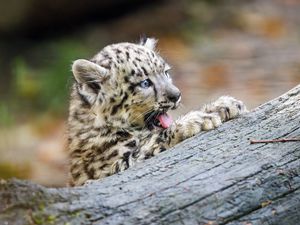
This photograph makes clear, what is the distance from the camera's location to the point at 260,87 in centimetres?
912

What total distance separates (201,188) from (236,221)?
19 cm

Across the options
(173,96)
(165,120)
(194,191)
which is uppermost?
(173,96)

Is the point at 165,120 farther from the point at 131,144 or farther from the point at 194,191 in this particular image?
the point at 194,191

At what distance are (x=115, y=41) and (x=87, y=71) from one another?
5.29 meters

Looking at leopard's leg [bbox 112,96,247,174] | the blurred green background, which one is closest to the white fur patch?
leopard's leg [bbox 112,96,247,174]

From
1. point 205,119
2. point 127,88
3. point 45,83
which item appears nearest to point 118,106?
point 127,88

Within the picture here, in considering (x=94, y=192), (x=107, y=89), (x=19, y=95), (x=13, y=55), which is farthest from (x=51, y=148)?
(x=94, y=192)

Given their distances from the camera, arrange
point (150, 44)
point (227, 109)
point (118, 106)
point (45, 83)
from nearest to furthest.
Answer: point (227, 109)
point (118, 106)
point (150, 44)
point (45, 83)

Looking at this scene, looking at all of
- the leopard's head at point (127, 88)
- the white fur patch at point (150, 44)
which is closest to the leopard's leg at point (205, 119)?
the leopard's head at point (127, 88)

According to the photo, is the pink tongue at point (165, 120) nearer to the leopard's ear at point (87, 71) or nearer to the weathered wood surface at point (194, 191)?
the leopard's ear at point (87, 71)

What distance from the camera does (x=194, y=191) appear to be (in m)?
4.00

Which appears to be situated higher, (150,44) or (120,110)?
(150,44)

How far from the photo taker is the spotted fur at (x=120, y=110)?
5.00 m

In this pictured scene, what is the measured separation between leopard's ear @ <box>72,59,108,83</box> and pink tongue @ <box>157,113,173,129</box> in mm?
378
